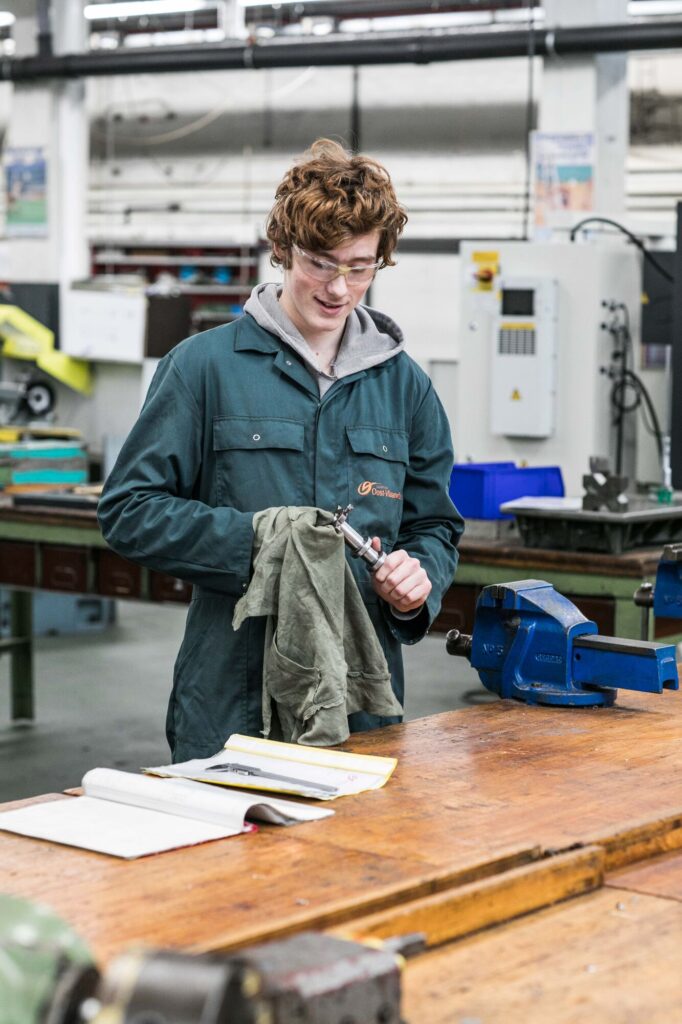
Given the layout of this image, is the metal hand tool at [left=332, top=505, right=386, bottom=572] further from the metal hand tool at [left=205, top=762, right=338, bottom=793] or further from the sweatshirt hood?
the metal hand tool at [left=205, top=762, right=338, bottom=793]

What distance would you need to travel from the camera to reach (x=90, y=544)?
3879 mm

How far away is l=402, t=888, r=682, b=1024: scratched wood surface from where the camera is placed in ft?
3.42

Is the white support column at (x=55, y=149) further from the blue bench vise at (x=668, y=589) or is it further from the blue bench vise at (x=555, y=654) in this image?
the blue bench vise at (x=555, y=654)

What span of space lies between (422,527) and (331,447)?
0.73 feet

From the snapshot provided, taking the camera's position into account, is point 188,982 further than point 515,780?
No

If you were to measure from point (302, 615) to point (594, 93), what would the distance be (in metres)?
5.40

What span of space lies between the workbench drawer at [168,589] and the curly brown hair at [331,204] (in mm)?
1892

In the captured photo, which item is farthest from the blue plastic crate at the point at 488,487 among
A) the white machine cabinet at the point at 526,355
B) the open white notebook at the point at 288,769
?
the open white notebook at the point at 288,769

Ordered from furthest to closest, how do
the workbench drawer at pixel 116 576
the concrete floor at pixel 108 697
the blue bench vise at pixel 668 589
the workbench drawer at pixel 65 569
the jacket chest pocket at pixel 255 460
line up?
the concrete floor at pixel 108 697
the workbench drawer at pixel 65 569
the workbench drawer at pixel 116 576
the blue bench vise at pixel 668 589
the jacket chest pocket at pixel 255 460

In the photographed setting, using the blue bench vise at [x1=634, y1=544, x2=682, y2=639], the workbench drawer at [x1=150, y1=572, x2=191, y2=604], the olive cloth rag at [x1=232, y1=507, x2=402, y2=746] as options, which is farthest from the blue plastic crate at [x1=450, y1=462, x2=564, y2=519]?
the olive cloth rag at [x1=232, y1=507, x2=402, y2=746]

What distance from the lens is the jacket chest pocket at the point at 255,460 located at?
6.31 feet

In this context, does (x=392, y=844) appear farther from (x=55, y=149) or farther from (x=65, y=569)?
(x=55, y=149)

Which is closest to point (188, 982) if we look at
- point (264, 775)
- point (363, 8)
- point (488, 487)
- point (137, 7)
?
point (264, 775)

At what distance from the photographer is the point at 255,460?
6.33 feet
